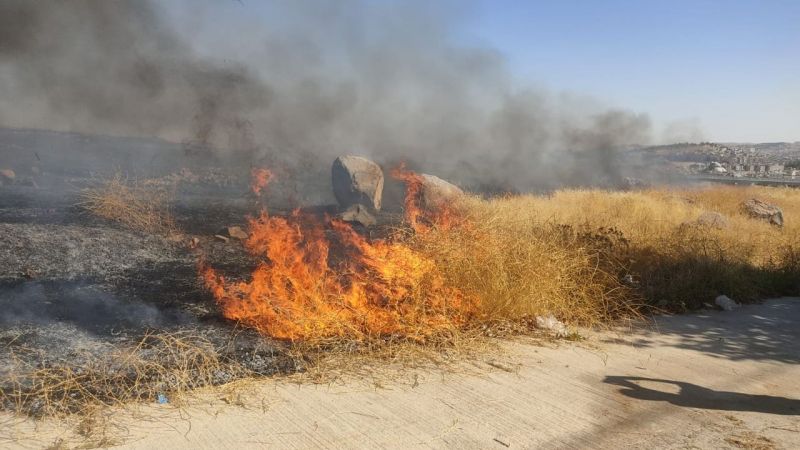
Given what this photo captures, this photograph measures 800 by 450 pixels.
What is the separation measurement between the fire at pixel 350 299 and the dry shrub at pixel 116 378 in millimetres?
779

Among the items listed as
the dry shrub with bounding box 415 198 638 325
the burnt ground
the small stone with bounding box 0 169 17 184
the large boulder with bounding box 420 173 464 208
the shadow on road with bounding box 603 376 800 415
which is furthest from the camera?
the large boulder with bounding box 420 173 464 208

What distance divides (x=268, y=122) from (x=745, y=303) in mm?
13515

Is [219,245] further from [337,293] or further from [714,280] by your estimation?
[714,280]

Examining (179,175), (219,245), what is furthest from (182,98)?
(219,245)

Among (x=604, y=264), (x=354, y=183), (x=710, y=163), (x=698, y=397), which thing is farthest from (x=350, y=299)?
(x=710, y=163)

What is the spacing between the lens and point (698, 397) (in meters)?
4.02

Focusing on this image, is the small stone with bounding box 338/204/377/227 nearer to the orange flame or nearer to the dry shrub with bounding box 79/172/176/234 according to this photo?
the dry shrub with bounding box 79/172/176/234

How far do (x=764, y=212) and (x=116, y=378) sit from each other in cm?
1496

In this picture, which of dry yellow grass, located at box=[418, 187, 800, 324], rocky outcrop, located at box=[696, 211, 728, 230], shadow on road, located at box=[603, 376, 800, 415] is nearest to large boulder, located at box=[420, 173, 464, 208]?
dry yellow grass, located at box=[418, 187, 800, 324]

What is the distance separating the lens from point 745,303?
7.10 meters

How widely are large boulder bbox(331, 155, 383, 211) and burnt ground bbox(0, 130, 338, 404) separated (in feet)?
6.72

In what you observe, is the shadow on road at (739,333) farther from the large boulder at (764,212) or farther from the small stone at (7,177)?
the small stone at (7,177)

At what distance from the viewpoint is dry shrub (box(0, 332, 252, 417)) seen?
331 cm

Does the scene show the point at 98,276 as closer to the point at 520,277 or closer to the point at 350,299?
the point at 350,299
